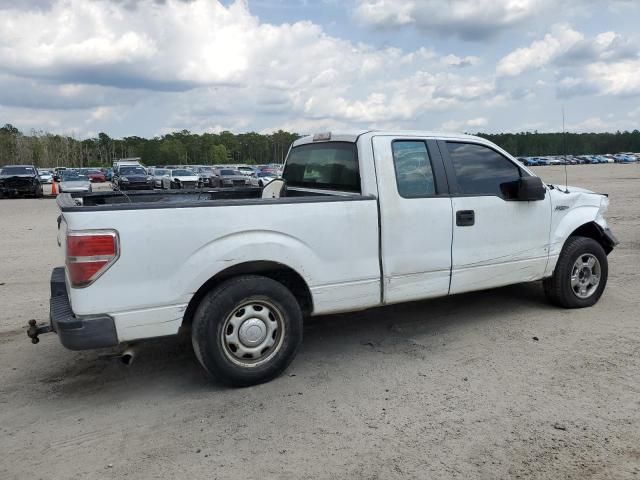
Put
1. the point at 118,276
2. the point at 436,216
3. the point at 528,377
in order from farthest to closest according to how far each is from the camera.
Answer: the point at 436,216, the point at 528,377, the point at 118,276

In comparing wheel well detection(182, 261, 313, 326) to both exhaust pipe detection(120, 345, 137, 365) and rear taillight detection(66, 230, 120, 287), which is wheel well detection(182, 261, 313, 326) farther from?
rear taillight detection(66, 230, 120, 287)

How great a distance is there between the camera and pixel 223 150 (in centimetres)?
14125

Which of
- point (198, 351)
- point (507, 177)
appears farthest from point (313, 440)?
point (507, 177)

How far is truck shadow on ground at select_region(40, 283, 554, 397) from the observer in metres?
4.29

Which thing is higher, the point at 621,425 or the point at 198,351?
the point at 198,351

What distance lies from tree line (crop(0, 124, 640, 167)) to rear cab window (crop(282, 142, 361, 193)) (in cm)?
11136

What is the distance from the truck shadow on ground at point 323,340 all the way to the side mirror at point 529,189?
1300 millimetres

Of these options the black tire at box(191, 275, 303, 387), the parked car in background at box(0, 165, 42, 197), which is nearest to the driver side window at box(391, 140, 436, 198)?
the black tire at box(191, 275, 303, 387)

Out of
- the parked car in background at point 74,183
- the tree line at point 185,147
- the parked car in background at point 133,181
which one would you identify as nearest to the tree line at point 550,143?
the tree line at point 185,147

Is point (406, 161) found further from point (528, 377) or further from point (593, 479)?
point (593, 479)

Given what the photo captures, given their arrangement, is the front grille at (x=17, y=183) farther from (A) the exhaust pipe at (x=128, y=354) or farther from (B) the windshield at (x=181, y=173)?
(A) the exhaust pipe at (x=128, y=354)

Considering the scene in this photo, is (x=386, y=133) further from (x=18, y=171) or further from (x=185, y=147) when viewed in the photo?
(x=185, y=147)

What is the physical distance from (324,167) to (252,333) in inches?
74.0

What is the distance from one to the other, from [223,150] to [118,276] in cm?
14160
